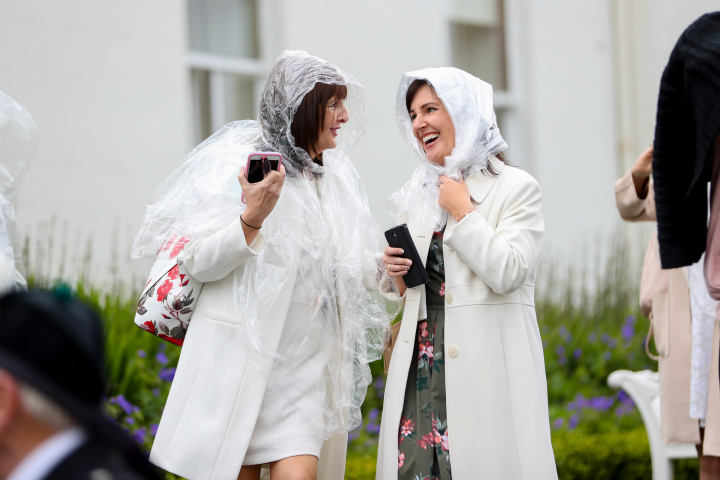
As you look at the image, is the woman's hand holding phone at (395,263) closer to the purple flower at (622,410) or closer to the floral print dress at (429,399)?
the floral print dress at (429,399)

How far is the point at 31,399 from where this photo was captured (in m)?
1.10

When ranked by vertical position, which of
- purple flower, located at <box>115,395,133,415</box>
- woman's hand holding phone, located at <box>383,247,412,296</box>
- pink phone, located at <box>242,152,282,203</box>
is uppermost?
pink phone, located at <box>242,152,282,203</box>

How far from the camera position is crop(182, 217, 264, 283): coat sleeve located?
2.45 meters

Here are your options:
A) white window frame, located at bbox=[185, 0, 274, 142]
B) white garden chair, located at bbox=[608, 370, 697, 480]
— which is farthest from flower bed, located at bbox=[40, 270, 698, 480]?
white window frame, located at bbox=[185, 0, 274, 142]

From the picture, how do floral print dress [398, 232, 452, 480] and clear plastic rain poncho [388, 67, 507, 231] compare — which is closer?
floral print dress [398, 232, 452, 480]

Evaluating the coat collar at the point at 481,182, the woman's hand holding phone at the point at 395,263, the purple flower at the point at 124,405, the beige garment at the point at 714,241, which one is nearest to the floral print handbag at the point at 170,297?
the woman's hand holding phone at the point at 395,263

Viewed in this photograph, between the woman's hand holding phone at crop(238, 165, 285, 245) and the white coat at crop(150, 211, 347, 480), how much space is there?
50 millimetres

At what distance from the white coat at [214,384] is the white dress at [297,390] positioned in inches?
3.4

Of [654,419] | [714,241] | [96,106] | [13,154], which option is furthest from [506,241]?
[96,106]

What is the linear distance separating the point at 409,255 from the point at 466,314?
30cm

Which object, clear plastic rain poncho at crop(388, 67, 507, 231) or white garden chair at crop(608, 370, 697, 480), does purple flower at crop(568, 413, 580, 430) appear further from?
clear plastic rain poncho at crop(388, 67, 507, 231)

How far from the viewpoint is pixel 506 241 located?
102 inches

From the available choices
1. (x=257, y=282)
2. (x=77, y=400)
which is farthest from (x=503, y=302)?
(x=77, y=400)

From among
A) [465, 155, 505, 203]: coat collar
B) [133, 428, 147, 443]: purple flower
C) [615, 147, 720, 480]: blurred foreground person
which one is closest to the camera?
[465, 155, 505, 203]: coat collar
